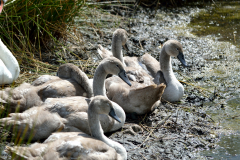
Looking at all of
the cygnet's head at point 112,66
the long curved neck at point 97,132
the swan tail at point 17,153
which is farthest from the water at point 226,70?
the swan tail at point 17,153

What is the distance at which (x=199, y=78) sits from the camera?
739cm

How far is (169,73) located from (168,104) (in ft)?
2.08

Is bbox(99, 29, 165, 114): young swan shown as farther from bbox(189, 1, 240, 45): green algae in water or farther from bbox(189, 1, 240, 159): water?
bbox(189, 1, 240, 45): green algae in water

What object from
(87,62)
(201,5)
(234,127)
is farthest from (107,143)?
(201,5)

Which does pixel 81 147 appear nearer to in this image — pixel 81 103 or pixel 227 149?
pixel 81 103

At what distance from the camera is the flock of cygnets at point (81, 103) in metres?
4.13

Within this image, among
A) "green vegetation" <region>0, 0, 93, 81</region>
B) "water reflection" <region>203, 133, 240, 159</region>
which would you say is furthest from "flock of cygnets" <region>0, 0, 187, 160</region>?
"water reflection" <region>203, 133, 240, 159</region>

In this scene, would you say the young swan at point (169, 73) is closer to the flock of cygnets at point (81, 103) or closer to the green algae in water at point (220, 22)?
the flock of cygnets at point (81, 103)

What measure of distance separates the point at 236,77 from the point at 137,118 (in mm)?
2644

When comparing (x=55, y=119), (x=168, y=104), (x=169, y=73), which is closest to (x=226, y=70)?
(x=169, y=73)

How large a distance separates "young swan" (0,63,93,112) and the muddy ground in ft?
2.97

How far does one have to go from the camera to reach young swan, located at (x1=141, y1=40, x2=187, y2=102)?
254 inches

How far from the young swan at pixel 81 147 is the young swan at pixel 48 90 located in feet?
3.32

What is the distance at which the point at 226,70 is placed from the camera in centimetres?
773
